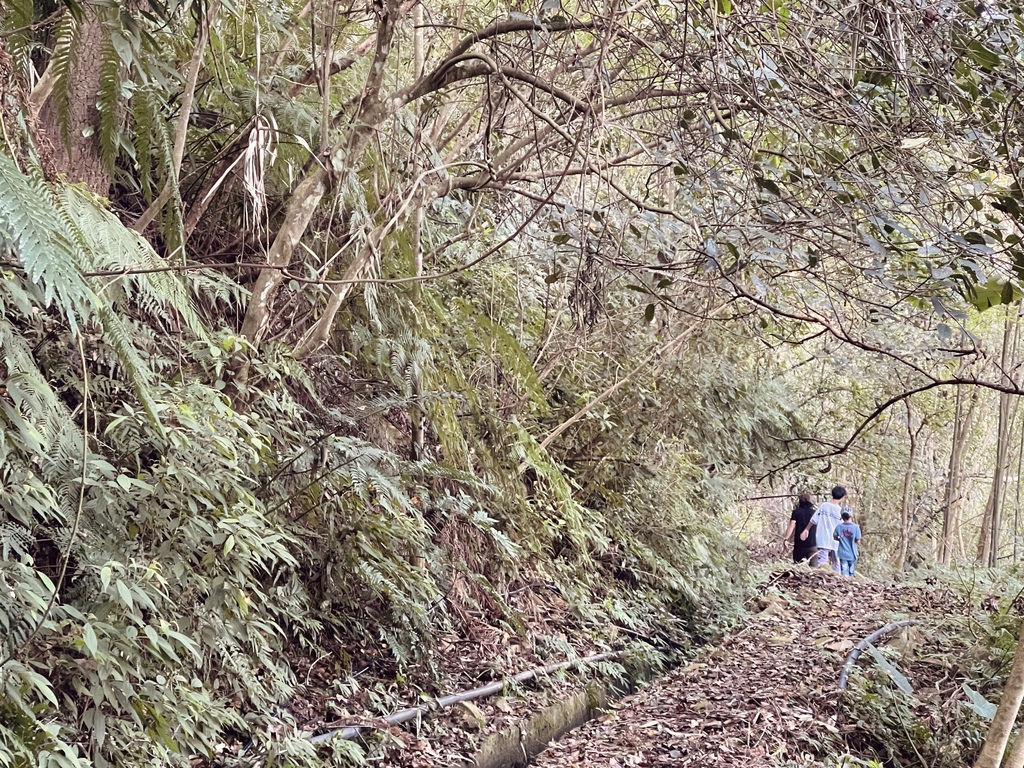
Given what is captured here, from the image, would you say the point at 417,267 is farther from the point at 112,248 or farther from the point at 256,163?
the point at 112,248

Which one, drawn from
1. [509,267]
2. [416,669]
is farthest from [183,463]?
[509,267]

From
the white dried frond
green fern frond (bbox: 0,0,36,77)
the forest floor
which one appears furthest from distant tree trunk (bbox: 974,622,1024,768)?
green fern frond (bbox: 0,0,36,77)

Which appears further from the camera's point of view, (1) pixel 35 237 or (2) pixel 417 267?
(2) pixel 417 267

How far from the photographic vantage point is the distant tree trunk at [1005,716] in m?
3.38

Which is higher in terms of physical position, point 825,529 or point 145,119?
point 145,119

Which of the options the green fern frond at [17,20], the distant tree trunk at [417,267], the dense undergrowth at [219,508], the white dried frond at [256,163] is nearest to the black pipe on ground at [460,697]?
the dense undergrowth at [219,508]

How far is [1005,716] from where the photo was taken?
3.49 m

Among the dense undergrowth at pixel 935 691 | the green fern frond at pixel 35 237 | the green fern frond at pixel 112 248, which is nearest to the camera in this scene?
the green fern frond at pixel 35 237

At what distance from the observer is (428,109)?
472 centimetres

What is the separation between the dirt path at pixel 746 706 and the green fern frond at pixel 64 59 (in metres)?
4.01

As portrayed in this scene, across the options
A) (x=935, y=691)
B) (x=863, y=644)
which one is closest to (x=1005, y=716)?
(x=935, y=691)

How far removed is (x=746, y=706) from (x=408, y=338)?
3.32 m

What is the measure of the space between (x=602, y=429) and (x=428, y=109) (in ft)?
13.5

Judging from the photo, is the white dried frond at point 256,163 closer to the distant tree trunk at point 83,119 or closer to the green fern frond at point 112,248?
the green fern frond at point 112,248
